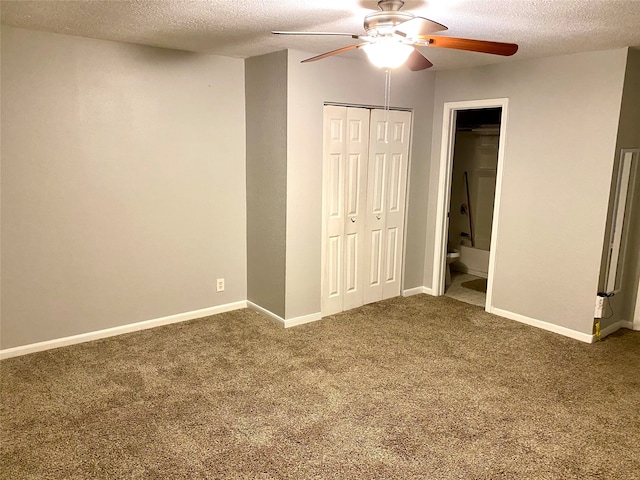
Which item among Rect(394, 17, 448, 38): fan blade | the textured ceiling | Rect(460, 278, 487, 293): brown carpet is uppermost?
the textured ceiling

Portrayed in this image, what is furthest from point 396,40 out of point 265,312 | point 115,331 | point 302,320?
point 115,331

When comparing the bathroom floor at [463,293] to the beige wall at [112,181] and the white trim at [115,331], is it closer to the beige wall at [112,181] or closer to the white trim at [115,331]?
the white trim at [115,331]

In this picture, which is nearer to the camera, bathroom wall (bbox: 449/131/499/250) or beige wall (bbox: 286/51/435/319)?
beige wall (bbox: 286/51/435/319)

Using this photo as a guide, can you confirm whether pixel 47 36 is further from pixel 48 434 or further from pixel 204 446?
pixel 204 446

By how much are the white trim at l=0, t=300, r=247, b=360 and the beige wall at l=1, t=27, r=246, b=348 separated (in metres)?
0.04

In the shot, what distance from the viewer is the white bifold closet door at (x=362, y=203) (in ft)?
14.1

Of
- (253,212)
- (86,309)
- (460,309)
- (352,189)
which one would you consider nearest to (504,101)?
(352,189)

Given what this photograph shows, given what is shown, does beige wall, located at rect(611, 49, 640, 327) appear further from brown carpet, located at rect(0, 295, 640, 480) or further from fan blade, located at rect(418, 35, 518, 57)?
fan blade, located at rect(418, 35, 518, 57)

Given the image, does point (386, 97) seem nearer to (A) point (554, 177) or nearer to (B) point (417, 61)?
(A) point (554, 177)

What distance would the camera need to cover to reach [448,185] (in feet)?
16.3

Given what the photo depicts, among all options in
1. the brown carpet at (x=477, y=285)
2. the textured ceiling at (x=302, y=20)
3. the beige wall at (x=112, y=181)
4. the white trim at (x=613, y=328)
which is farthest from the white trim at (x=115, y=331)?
the white trim at (x=613, y=328)

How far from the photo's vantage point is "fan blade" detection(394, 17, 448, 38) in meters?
2.12

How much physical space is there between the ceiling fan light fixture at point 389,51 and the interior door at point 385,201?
2025 mm


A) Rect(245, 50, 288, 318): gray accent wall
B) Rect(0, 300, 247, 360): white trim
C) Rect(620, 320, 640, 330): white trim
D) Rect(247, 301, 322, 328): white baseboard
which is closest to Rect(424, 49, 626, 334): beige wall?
Rect(620, 320, 640, 330): white trim
